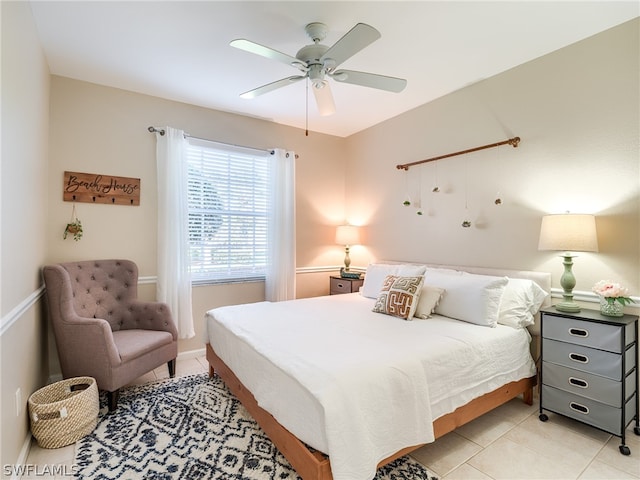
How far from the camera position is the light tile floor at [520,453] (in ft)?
5.86

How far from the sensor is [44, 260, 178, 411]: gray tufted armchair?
91.3 inches

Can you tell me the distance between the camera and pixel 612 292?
2.08m

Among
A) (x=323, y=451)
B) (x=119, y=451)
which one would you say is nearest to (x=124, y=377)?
(x=119, y=451)

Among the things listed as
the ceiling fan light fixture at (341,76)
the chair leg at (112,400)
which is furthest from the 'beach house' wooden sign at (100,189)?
the ceiling fan light fixture at (341,76)

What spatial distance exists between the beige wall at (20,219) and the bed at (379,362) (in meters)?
1.16

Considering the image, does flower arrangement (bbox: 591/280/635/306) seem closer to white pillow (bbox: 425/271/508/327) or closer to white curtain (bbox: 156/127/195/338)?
white pillow (bbox: 425/271/508/327)

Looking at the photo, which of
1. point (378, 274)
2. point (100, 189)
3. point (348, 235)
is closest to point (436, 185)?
point (378, 274)

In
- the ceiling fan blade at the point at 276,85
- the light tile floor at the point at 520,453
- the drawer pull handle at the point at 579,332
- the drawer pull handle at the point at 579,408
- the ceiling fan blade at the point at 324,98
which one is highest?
the ceiling fan blade at the point at 276,85

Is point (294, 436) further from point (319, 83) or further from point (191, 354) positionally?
point (191, 354)

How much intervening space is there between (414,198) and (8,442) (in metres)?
3.66

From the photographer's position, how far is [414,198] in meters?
3.71

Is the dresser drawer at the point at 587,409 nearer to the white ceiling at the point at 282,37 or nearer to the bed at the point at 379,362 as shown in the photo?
the bed at the point at 379,362

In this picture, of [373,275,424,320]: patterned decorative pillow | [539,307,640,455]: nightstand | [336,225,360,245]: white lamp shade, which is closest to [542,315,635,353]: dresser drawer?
[539,307,640,455]: nightstand

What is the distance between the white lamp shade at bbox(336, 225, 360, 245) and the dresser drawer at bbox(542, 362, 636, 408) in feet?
8.01
